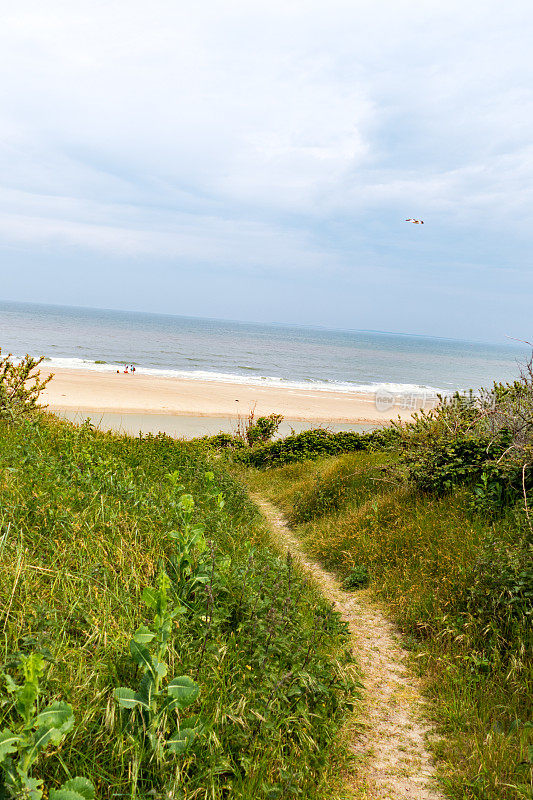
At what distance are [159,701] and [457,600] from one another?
3146 millimetres

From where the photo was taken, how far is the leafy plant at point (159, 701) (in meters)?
2.39

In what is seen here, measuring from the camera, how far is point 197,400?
94.9ft

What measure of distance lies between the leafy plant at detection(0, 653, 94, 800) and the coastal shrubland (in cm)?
215

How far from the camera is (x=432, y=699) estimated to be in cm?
387

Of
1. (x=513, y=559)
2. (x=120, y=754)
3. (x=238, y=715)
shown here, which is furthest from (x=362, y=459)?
(x=120, y=754)

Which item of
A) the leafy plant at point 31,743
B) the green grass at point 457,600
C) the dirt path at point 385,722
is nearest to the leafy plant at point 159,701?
the leafy plant at point 31,743

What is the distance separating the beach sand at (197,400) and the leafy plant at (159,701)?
47.8 feet

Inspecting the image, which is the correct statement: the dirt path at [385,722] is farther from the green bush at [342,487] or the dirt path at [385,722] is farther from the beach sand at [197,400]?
the beach sand at [197,400]

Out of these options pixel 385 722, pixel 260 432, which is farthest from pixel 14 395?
pixel 385 722

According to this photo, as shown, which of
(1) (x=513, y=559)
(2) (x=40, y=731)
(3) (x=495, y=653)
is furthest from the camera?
(1) (x=513, y=559)

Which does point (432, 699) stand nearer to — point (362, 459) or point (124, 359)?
point (362, 459)

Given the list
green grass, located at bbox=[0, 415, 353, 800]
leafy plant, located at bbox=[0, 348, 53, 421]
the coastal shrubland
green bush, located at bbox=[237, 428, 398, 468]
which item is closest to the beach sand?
green bush, located at bbox=[237, 428, 398, 468]

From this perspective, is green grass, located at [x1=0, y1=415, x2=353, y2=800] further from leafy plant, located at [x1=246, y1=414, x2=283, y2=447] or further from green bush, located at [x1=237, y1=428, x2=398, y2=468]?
leafy plant, located at [x1=246, y1=414, x2=283, y2=447]

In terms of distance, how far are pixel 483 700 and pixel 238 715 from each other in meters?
1.97
